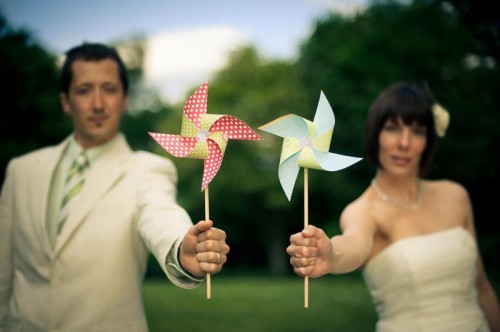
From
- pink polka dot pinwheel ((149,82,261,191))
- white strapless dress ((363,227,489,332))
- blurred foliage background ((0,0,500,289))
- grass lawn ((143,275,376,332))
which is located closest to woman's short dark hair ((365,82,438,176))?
white strapless dress ((363,227,489,332))

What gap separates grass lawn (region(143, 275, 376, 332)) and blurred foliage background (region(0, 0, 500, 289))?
3.59 metres

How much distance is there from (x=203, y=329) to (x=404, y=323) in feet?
19.9

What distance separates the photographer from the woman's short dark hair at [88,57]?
3873 mm

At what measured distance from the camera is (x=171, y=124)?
95.6 feet

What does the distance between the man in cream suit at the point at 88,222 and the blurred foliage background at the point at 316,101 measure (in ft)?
20.2

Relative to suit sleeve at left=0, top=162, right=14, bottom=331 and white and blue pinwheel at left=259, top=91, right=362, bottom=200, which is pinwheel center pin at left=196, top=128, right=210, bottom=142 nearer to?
white and blue pinwheel at left=259, top=91, right=362, bottom=200

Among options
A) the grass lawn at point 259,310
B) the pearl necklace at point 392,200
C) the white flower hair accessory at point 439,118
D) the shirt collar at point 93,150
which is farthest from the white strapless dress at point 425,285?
the grass lawn at point 259,310

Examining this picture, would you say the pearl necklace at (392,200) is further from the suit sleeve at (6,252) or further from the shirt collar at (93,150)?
the suit sleeve at (6,252)

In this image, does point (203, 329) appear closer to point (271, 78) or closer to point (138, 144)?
point (271, 78)

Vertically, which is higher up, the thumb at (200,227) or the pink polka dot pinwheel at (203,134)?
the pink polka dot pinwheel at (203,134)

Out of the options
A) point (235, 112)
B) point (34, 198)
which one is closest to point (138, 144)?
point (235, 112)

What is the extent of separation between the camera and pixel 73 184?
3.71 metres

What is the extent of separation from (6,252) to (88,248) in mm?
673

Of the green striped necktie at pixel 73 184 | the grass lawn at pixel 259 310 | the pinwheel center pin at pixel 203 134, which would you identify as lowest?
the grass lawn at pixel 259 310
